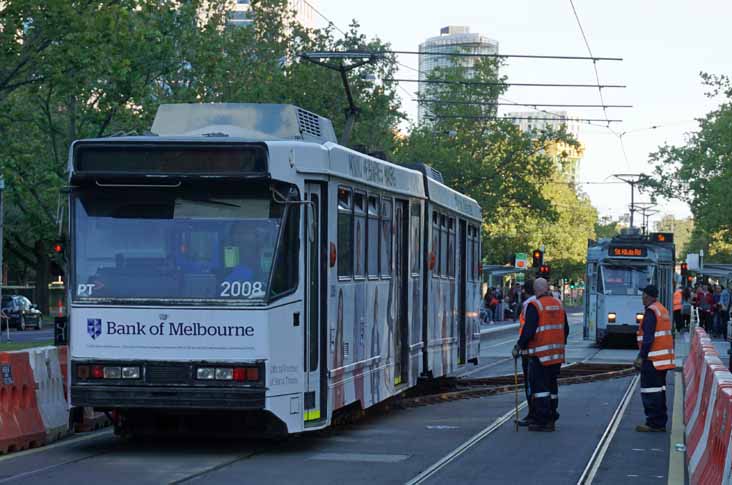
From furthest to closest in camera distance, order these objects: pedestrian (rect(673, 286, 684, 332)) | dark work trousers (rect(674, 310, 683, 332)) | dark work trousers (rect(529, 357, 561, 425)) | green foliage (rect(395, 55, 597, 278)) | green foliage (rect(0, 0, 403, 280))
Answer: green foliage (rect(395, 55, 597, 278)) < dark work trousers (rect(674, 310, 683, 332)) < pedestrian (rect(673, 286, 684, 332)) < green foliage (rect(0, 0, 403, 280)) < dark work trousers (rect(529, 357, 561, 425))

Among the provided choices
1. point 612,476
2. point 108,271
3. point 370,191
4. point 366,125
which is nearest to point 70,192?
point 108,271

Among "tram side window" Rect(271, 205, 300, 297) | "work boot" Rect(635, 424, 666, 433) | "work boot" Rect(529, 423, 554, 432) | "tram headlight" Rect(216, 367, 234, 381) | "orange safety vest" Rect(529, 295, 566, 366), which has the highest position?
"tram side window" Rect(271, 205, 300, 297)

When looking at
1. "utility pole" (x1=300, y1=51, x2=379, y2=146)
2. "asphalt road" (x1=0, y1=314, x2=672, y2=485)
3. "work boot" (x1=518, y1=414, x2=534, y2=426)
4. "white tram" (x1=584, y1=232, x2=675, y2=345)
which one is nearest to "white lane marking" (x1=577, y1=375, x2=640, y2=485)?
"asphalt road" (x1=0, y1=314, x2=672, y2=485)

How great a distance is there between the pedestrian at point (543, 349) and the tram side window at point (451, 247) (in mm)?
4755

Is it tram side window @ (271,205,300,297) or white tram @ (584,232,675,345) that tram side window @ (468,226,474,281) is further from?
white tram @ (584,232,675,345)

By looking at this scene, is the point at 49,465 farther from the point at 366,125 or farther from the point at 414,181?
the point at 366,125

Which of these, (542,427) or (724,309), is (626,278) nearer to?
(724,309)

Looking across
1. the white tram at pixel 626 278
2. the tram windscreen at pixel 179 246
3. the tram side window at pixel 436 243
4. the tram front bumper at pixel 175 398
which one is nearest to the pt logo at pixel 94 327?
the tram windscreen at pixel 179 246

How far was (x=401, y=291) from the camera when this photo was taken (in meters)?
17.7

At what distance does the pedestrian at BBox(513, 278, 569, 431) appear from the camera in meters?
16.3

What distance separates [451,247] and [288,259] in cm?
861

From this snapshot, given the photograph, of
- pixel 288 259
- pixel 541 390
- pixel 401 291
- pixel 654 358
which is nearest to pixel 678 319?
pixel 401 291

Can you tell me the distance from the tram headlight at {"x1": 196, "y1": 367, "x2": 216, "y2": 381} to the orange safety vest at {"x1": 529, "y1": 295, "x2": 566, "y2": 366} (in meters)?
4.74

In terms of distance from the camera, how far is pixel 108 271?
13.1 meters
